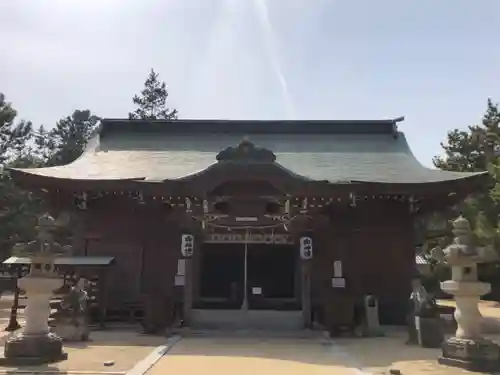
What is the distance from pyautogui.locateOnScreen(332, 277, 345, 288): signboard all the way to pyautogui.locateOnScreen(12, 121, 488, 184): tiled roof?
2659 millimetres

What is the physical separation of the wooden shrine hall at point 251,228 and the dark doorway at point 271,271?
0.11 ft

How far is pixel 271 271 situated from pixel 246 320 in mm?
2910

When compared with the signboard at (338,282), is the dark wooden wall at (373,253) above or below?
above

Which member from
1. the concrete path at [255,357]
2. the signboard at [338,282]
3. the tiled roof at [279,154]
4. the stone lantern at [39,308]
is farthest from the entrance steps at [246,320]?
the stone lantern at [39,308]

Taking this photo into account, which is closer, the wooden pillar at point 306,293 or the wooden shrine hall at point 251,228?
the wooden shrine hall at point 251,228

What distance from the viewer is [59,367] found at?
8273 millimetres

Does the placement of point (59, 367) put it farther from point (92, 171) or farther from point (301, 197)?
point (92, 171)

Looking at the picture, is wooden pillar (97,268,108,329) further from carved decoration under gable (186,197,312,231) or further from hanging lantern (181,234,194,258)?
carved decoration under gable (186,197,312,231)

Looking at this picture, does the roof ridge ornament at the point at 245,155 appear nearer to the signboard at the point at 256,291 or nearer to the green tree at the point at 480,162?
the signboard at the point at 256,291

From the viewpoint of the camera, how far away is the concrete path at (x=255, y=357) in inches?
326

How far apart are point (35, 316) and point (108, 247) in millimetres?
6479

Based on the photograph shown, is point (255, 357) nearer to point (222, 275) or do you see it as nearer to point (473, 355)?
point (473, 355)

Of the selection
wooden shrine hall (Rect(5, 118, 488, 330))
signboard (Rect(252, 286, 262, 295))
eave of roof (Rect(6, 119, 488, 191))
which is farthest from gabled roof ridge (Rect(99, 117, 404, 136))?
signboard (Rect(252, 286, 262, 295))

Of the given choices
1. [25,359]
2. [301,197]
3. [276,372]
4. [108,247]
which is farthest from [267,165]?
[25,359]
